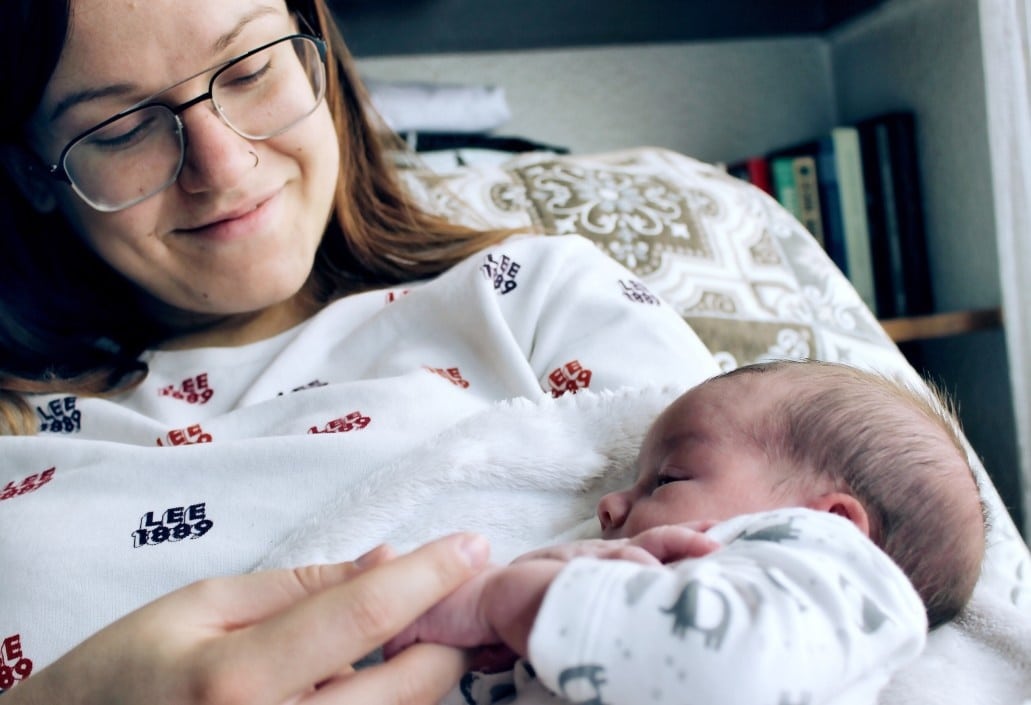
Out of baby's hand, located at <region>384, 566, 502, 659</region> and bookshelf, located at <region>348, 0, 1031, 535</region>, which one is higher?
bookshelf, located at <region>348, 0, 1031, 535</region>

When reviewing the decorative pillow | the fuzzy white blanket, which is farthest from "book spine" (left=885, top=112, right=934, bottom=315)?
the fuzzy white blanket

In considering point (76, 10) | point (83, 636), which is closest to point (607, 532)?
point (83, 636)

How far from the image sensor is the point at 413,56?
201 centimetres

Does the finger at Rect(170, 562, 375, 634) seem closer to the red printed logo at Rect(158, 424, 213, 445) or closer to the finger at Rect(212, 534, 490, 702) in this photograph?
the finger at Rect(212, 534, 490, 702)

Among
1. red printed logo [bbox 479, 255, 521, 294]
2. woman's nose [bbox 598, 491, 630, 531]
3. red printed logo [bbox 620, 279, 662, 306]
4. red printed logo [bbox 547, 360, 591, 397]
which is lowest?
woman's nose [bbox 598, 491, 630, 531]

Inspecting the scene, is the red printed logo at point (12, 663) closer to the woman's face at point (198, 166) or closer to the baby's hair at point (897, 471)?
the woman's face at point (198, 166)

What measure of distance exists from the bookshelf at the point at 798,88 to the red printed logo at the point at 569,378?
107 centimetres

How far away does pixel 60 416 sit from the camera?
978 millimetres

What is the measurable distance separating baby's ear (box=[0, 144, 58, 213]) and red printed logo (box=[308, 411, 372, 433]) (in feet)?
1.43

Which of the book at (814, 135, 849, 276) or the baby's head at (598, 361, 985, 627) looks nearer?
the baby's head at (598, 361, 985, 627)

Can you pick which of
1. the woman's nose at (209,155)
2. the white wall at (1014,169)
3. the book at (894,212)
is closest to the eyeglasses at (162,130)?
the woman's nose at (209,155)

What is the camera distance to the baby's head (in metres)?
0.66

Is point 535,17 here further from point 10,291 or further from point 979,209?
point 10,291

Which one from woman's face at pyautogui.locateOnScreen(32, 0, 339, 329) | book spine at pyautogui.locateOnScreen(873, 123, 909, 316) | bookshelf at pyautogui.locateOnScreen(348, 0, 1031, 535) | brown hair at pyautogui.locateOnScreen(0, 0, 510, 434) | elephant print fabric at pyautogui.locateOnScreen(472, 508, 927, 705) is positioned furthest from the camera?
book spine at pyautogui.locateOnScreen(873, 123, 909, 316)
